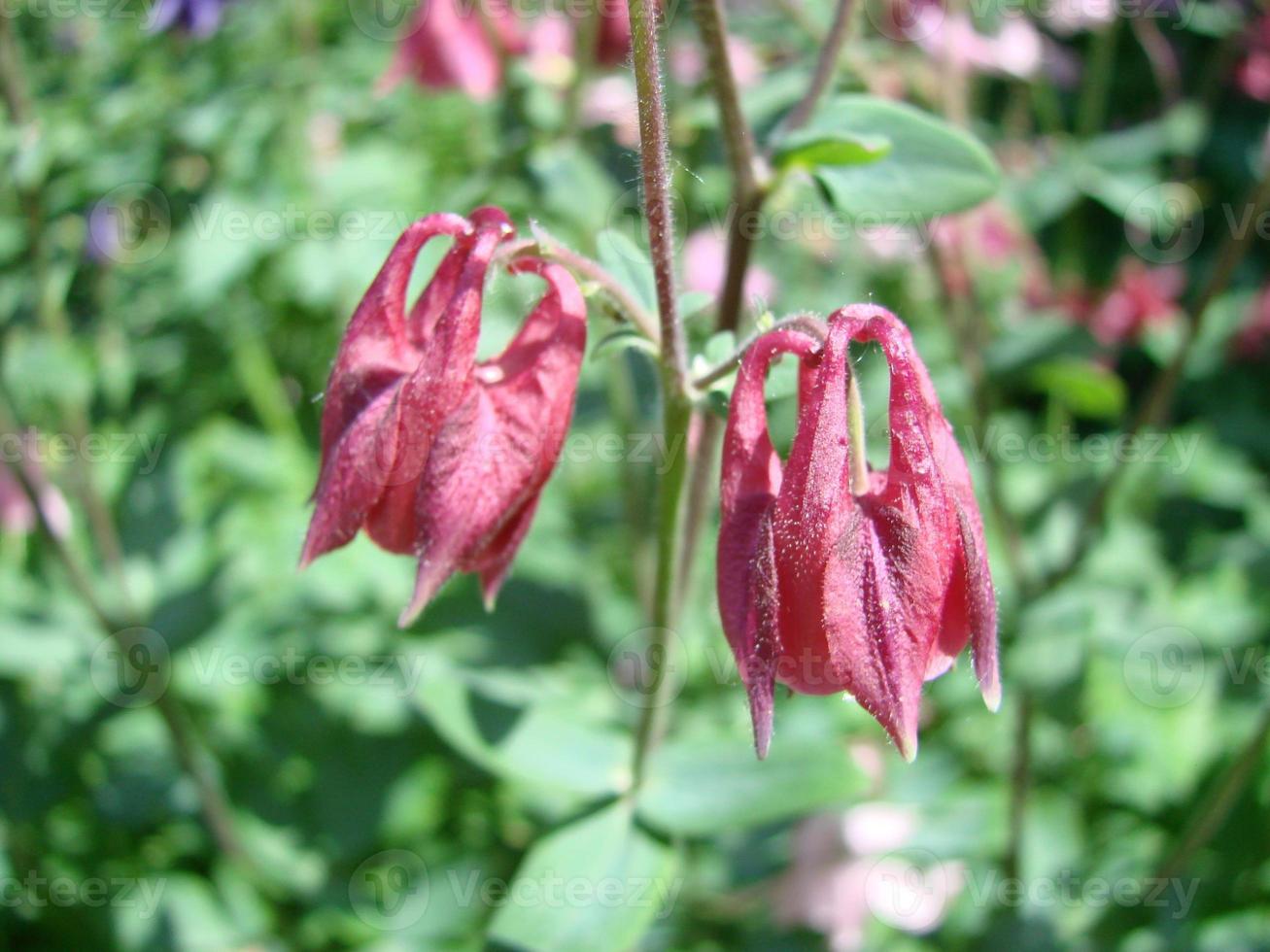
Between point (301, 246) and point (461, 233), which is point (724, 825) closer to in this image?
point (461, 233)

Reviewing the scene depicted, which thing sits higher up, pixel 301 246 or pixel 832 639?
pixel 832 639

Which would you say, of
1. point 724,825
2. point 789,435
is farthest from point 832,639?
point 789,435

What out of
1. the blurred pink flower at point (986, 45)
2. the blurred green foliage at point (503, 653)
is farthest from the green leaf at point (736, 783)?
the blurred pink flower at point (986, 45)

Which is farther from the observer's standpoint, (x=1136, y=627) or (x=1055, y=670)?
(x=1136, y=627)

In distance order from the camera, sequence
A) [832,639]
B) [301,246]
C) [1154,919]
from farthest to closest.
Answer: [301,246] → [1154,919] → [832,639]

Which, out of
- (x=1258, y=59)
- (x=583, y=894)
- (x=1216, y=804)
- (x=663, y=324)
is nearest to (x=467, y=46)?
(x=663, y=324)

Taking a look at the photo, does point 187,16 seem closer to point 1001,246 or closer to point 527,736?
point 527,736

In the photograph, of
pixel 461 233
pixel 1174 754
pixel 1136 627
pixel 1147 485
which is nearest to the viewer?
pixel 461 233
